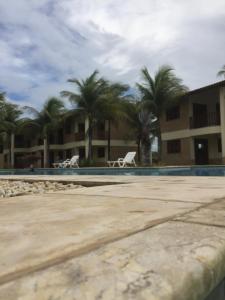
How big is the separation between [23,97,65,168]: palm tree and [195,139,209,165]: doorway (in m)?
11.5

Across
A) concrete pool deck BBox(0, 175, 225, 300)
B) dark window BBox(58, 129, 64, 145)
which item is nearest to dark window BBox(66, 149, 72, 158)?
dark window BBox(58, 129, 64, 145)

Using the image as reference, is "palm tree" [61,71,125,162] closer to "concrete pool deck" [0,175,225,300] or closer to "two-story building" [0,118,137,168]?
"two-story building" [0,118,137,168]

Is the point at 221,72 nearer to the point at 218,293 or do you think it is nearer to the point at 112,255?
the point at 218,293

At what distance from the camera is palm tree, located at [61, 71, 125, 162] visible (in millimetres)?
22969

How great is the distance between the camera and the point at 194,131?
2078 centimetres

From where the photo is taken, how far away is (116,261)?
117 cm

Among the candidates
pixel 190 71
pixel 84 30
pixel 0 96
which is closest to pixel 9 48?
pixel 0 96

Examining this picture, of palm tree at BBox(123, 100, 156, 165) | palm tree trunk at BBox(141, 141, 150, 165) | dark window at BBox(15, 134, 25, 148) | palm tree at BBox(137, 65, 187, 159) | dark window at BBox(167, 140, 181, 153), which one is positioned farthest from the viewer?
dark window at BBox(15, 134, 25, 148)

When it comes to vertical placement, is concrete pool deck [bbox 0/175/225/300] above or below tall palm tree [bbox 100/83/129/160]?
below

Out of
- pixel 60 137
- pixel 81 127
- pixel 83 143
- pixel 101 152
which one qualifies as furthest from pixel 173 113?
pixel 60 137

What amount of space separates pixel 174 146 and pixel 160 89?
4195mm

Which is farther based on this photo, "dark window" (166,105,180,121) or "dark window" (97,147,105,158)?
"dark window" (97,147,105,158)

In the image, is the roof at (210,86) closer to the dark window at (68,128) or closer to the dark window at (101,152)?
the dark window at (101,152)

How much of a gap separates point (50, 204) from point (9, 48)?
21.8 m
